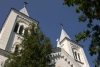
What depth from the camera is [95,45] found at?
31.7ft

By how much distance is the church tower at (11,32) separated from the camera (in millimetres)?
18234

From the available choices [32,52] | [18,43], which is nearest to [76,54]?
[18,43]

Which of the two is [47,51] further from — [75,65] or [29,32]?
[75,65]

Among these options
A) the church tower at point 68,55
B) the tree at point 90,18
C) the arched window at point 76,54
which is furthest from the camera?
the arched window at point 76,54

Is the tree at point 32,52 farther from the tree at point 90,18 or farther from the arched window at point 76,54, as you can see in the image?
the arched window at point 76,54

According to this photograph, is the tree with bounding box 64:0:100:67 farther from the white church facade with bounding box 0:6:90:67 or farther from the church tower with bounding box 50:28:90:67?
the church tower with bounding box 50:28:90:67

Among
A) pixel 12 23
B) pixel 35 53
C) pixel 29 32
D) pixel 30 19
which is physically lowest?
pixel 35 53

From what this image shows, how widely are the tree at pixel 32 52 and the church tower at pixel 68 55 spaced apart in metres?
6.46

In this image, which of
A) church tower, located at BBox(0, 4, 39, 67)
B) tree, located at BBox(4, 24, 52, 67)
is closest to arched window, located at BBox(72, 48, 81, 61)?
church tower, located at BBox(0, 4, 39, 67)

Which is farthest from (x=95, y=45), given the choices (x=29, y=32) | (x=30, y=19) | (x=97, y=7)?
(x=30, y=19)

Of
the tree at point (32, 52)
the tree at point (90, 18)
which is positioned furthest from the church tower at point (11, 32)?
the tree at point (90, 18)

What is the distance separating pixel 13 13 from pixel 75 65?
42.7ft

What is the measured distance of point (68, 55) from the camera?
20.6 metres

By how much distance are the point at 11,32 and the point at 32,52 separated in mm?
11052
